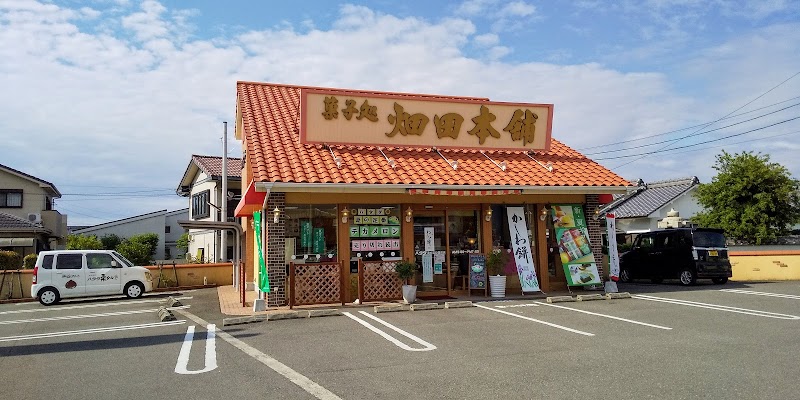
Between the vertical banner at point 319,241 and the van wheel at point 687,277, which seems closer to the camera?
the vertical banner at point 319,241

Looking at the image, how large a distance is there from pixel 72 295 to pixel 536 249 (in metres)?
13.5

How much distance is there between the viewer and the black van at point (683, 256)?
15.3 m

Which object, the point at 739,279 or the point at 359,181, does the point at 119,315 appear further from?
the point at 739,279

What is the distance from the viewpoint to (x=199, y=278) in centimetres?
1977

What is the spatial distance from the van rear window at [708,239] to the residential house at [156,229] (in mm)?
35388

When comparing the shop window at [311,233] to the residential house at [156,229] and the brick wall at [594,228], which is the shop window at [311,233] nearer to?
the brick wall at [594,228]

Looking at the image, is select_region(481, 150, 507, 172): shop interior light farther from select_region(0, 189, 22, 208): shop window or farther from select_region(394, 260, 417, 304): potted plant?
select_region(0, 189, 22, 208): shop window

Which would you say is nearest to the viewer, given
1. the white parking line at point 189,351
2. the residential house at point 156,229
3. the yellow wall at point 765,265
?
the white parking line at point 189,351

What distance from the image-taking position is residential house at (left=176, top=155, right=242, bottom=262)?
27.6 meters

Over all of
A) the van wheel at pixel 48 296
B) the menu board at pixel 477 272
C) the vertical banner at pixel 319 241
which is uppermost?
the vertical banner at pixel 319 241

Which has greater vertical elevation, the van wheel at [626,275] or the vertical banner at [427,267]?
the vertical banner at [427,267]

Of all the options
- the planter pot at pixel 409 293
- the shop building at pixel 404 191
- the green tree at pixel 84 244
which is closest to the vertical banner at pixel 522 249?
the shop building at pixel 404 191

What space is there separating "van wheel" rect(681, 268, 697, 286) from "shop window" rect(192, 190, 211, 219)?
23.5 metres

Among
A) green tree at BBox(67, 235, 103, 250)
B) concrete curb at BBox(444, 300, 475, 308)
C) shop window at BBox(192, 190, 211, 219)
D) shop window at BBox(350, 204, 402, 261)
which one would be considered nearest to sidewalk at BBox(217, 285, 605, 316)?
concrete curb at BBox(444, 300, 475, 308)
